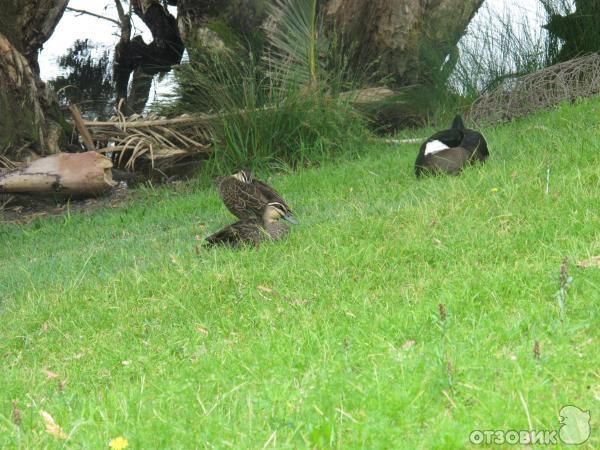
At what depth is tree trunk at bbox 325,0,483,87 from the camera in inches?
539

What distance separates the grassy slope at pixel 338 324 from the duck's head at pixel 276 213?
0.28 meters

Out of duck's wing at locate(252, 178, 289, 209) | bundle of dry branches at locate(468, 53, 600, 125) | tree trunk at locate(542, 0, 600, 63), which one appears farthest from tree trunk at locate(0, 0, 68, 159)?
tree trunk at locate(542, 0, 600, 63)

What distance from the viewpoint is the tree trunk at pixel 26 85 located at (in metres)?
11.9

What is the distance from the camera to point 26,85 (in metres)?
12.1

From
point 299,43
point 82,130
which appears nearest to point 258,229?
point 299,43

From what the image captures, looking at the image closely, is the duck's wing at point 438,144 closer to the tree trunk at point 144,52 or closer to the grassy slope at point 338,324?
the grassy slope at point 338,324

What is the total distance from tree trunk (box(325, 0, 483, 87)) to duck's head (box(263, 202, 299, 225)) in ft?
23.8

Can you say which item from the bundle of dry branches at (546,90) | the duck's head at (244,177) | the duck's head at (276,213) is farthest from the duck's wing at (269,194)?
the bundle of dry branches at (546,90)

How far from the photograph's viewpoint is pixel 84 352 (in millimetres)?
4836

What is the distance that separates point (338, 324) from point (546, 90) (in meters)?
7.73

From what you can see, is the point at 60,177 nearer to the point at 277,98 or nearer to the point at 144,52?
the point at 277,98

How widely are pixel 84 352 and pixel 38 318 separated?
0.90 m

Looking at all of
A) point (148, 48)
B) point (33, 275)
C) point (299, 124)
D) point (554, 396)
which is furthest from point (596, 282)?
point (148, 48)

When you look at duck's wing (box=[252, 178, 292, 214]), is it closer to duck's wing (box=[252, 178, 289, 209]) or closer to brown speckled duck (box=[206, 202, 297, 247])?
duck's wing (box=[252, 178, 289, 209])
